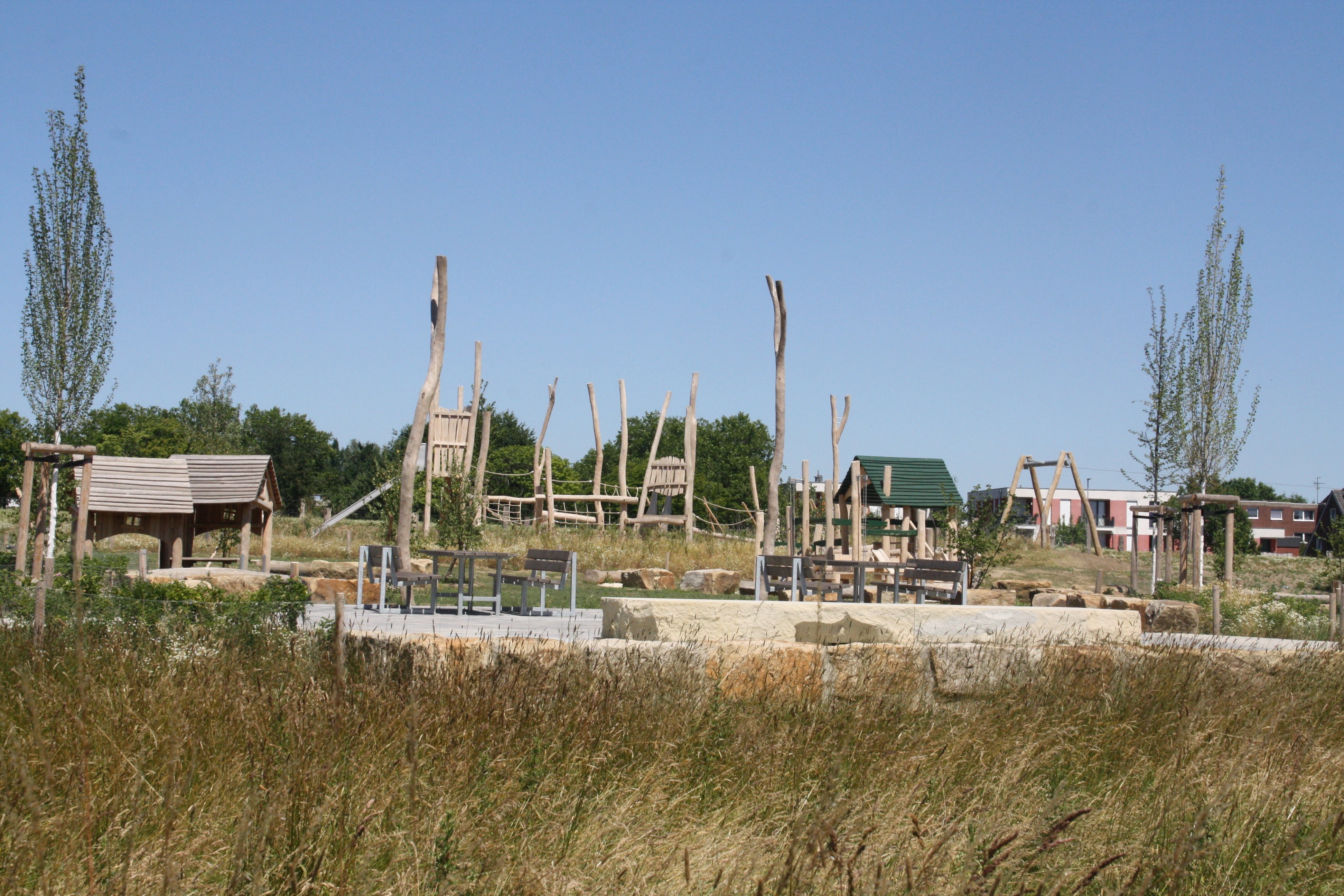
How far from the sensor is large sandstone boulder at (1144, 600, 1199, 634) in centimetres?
1148

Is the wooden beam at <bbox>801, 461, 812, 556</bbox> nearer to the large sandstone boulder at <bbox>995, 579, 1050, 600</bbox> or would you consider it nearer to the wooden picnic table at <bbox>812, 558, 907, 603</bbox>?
the large sandstone boulder at <bbox>995, 579, 1050, 600</bbox>

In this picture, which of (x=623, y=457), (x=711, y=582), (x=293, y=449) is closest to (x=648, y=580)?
(x=711, y=582)

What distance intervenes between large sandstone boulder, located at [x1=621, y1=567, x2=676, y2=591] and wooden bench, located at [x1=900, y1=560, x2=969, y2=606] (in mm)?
4388

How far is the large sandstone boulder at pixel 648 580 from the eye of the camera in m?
16.7

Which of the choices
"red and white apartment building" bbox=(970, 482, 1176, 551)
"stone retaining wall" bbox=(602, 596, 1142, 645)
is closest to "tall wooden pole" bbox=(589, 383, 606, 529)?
"stone retaining wall" bbox=(602, 596, 1142, 645)

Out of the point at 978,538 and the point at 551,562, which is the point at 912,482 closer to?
the point at 978,538

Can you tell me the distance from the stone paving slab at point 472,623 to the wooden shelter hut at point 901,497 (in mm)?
11196

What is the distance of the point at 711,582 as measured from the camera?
1666 cm

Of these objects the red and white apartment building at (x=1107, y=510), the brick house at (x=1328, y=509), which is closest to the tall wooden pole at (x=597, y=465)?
the brick house at (x=1328, y=509)

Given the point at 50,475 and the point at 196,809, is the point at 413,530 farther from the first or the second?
the point at 196,809

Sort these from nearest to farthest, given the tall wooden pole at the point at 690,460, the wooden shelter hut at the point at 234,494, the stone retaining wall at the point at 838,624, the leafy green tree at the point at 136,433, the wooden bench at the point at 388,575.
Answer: the stone retaining wall at the point at 838,624, the wooden bench at the point at 388,575, the wooden shelter hut at the point at 234,494, the tall wooden pole at the point at 690,460, the leafy green tree at the point at 136,433

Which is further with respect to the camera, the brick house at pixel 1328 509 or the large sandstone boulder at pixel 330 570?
the brick house at pixel 1328 509

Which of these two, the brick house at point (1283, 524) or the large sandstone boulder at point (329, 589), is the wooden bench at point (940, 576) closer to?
the large sandstone boulder at point (329, 589)

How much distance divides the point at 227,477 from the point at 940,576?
12.9 meters
